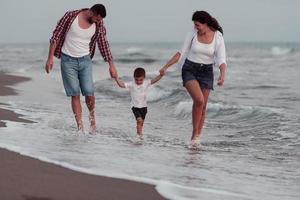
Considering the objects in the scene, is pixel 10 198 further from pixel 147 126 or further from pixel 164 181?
pixel 147 126

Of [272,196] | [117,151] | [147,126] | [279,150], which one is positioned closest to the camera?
[272,196]

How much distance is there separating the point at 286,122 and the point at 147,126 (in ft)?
7.01

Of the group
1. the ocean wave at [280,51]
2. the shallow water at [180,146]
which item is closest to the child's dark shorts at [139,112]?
the shallow water at [180,146]

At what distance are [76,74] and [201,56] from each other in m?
1.56

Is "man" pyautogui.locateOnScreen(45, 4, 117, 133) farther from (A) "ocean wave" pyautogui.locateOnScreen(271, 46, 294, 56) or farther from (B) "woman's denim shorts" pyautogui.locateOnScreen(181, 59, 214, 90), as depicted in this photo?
(A) "ocean wave" pyautogui.locateOnScreen(271, 46, 294, 56)

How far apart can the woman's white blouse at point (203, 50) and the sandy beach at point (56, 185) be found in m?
2.85

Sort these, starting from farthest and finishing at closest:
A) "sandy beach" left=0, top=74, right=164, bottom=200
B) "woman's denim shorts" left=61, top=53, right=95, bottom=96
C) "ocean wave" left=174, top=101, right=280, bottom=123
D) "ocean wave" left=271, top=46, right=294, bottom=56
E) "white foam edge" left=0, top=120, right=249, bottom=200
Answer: "ocean wave" left=271, top=46, right=294, bottom=56
"ocean wave" left=174, top=101, right=280, bottom=123
"woman's denim shorts" left=61, top=53, right=95, bottom=96
"white foam edge" left=0, top=120, right=249, bottom=200
"sandy beach" left=0, top=74, right=164, bottom=200

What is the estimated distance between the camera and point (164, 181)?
4484 millimetres

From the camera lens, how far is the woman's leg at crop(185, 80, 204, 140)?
713cm

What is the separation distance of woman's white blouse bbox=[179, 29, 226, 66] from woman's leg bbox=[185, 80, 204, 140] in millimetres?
276

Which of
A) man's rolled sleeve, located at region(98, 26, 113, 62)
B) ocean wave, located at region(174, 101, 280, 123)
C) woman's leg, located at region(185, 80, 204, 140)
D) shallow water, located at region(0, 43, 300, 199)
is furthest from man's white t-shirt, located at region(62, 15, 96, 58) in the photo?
ocean wave, located at region(174, 101, 280, 123)

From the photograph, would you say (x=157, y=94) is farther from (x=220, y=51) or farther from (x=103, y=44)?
(x=220, y=51)

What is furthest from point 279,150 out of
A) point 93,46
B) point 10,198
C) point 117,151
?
point 10,198

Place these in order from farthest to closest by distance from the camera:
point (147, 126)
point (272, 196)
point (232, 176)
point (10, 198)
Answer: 1. point (147, 126)
2. point (232, 176)
3. point (272, 196)
4. point (10, 198)
